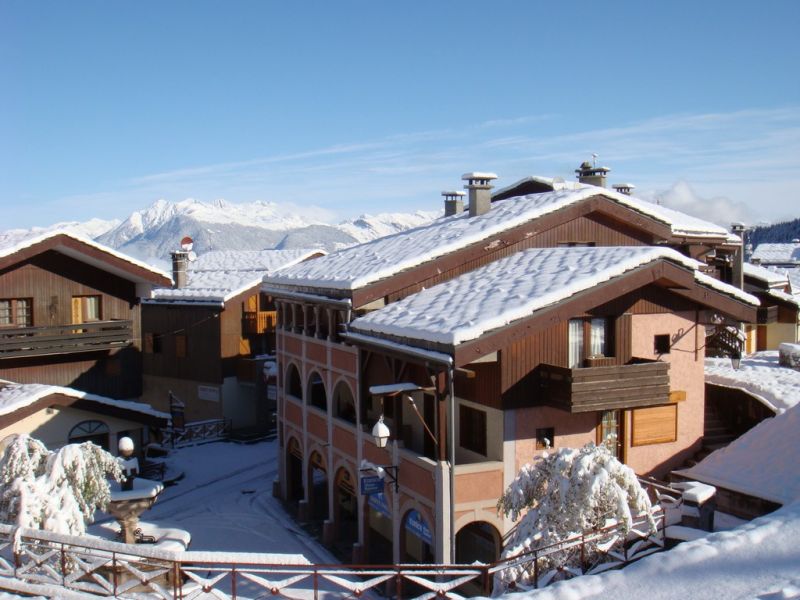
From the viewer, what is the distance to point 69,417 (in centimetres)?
2425

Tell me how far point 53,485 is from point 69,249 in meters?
13.5

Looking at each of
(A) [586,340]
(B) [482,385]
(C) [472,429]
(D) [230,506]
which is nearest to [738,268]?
(A) [586,340]

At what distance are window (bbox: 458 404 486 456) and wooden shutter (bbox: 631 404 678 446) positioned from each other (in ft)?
12.5

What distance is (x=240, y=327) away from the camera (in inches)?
1415

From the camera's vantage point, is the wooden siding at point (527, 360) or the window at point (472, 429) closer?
the wooden siding at point (527, 360)

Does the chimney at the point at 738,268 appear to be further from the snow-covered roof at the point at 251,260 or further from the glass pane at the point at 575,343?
the snow-covered roof at the point at 251,260

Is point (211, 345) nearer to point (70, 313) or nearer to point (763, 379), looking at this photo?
point (70, 313)

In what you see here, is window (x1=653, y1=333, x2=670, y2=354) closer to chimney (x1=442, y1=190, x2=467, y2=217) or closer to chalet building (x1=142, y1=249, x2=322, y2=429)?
chimney (x1=442, y1=190, x2=467, y2=217)

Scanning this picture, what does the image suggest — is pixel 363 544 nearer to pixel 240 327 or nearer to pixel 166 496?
pixel 166 496

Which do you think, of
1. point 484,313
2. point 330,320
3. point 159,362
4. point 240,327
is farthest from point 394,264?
point 159,362

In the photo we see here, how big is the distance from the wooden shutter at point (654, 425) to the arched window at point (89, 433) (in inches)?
621

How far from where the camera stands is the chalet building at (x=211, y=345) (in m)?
35.5

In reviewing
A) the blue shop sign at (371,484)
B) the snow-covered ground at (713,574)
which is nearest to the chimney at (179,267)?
the blue shop sign at (371,484)

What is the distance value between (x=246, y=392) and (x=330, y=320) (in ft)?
52.1
